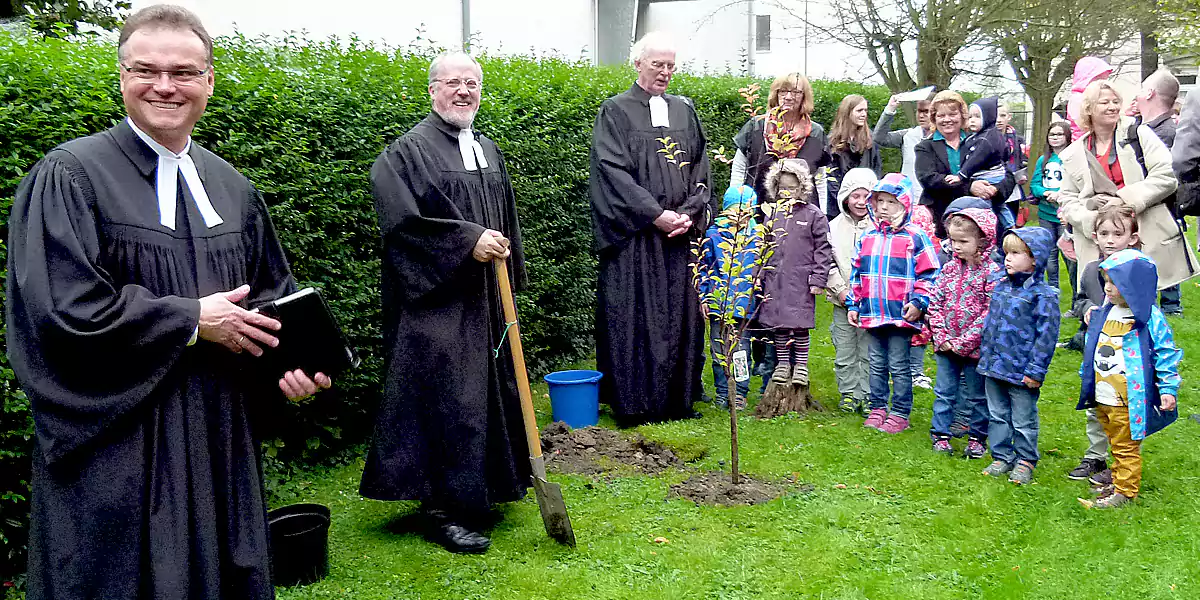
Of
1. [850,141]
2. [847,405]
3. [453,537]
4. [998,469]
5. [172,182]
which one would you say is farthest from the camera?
[850,141]

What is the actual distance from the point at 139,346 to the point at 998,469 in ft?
15.8

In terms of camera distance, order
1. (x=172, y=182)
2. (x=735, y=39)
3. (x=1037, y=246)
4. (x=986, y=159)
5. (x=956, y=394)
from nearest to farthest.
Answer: (x=172, y=182)
(x=1037, y=246)
(x=956, y=394)
(x=986, y=159)
(x=735, y=39)

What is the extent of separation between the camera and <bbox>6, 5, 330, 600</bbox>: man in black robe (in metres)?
2.60

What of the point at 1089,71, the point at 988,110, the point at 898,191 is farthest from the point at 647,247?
the point at 1089,71

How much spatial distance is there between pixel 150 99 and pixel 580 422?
15.4 ft

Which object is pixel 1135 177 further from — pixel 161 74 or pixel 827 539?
pixel 161 74

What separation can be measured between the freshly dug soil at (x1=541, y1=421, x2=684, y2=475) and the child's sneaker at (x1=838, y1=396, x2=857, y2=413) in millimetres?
1663

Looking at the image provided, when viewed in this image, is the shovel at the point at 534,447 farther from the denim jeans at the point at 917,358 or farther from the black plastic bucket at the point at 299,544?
the denim jeans at the point at 917,358

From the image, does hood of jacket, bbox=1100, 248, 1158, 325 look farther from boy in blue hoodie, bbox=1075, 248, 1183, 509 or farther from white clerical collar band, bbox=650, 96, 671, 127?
white clerical collar band, bbox=650, 96, 671, 127

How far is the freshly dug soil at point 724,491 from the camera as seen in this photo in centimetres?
559

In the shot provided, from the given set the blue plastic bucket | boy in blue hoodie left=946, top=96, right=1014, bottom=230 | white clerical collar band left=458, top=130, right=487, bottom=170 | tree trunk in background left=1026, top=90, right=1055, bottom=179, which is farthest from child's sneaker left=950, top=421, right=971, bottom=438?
tree trunk in background left=1026, top=90, right=1055, bottom=179

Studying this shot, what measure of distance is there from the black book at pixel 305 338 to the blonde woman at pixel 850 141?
6.99 meters

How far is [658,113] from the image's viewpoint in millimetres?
7184

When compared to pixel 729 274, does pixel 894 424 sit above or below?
below
